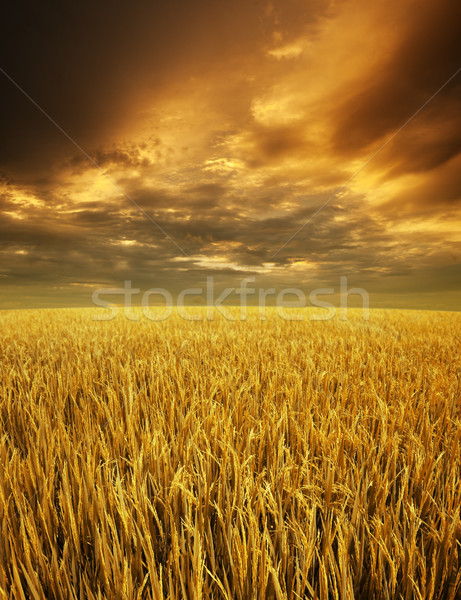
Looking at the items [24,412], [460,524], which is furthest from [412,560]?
[24,412]

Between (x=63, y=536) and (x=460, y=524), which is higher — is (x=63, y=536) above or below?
below

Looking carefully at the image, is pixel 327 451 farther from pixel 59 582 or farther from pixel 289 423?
pixel 59 582

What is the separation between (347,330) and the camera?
7.66m

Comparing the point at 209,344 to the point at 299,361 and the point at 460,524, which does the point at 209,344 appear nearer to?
the point at 299,361

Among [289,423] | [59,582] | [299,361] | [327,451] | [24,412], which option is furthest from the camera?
[299,361]

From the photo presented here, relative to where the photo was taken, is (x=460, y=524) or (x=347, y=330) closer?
(x=460, y=524)

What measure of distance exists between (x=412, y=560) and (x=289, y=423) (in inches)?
49.2

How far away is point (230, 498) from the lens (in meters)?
1.43

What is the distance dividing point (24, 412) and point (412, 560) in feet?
8.84

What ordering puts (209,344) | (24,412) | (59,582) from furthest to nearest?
(209,344) < (24,412) < (59,582)

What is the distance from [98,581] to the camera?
3.59 ft

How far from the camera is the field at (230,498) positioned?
3.57 ft

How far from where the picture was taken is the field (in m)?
1.09

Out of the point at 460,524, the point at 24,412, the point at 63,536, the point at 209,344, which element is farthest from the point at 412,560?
the point at 209,344
